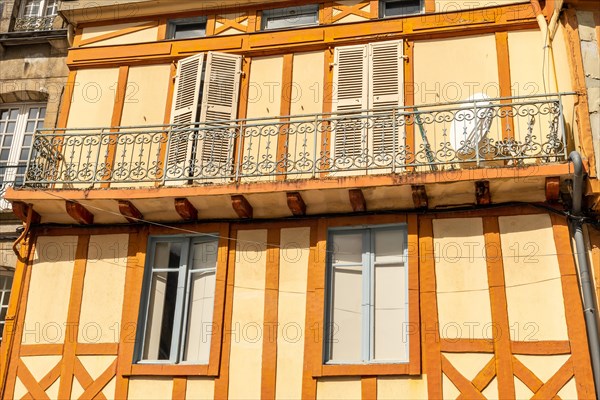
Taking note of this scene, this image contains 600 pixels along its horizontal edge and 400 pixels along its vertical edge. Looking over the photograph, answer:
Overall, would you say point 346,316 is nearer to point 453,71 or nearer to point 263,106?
point 263,106

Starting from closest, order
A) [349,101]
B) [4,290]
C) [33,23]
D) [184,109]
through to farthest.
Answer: [349,101]
[184,109]
[4,290]
[33,23]

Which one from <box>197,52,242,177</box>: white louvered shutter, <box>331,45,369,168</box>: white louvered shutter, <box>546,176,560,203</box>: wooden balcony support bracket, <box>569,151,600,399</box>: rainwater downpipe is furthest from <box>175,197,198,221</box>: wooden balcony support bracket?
<box>569,151,600,399</box>: rainwater downpipe

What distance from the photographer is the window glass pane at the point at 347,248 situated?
8867 mm

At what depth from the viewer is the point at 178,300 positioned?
9.06 m

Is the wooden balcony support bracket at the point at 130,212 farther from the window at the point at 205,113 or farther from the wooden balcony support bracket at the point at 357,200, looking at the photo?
the wooden balcony support bracket at the point at 357,200

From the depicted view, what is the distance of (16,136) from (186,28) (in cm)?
294

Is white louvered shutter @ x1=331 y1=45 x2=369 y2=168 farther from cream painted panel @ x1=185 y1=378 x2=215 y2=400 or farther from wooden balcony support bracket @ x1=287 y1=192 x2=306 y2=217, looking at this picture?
cream painted panel @ x1=185 y1=378 x2=215 y2=400

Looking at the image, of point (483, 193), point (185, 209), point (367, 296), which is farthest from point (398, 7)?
point (367, 296)

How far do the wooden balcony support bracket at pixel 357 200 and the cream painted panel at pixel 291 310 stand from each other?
25.0 inches

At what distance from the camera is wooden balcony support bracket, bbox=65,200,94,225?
9281 millimetres

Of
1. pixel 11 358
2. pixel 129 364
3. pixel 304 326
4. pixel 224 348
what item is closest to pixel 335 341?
pixel 304 326

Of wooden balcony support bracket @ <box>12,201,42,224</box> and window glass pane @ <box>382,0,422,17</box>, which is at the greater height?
window glass pane @ <box>382,0,422,17</box>

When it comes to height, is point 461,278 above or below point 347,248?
below

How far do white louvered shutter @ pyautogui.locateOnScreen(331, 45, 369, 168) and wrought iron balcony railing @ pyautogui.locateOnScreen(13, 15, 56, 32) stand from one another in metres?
4.69
